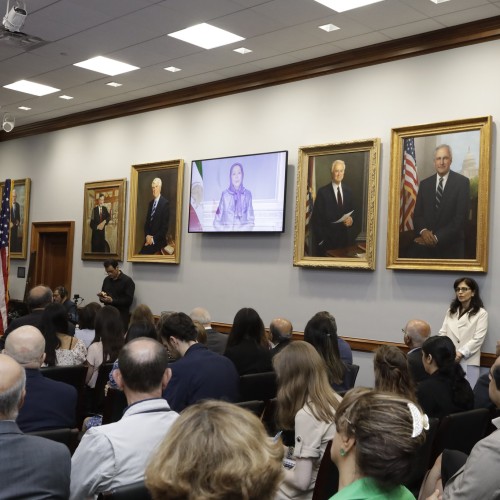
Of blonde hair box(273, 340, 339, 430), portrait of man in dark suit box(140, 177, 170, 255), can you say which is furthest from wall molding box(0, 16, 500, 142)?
A: blonde hair box(273, 340, 339, 430)

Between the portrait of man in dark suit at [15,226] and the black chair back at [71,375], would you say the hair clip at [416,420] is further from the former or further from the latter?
the portrait of man in dark suit at [15,226]

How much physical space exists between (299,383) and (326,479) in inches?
A: 25.4

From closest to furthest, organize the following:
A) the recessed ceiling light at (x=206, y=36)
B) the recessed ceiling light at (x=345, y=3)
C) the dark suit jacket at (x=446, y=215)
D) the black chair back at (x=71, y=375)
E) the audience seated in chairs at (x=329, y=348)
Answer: the black chair back at (x=71, y=375) → the audience seated in chairs at (x=329, y=348) → the recessed ceiling light at (x=345, y=3) → the dark suit jacket at (x=446, y=215) → the recessed ceiling light at (x=206, y=36)

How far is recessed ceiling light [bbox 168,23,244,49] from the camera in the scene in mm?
7859

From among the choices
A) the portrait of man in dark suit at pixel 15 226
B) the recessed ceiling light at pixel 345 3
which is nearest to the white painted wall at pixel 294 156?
the recessed ceiling light at pixel 345 3

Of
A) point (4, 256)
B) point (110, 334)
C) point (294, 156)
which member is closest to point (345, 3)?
point (294, 156)

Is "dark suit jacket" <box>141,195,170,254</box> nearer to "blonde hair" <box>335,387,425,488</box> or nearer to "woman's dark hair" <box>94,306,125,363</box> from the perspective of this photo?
"woman's dark hair" <box>94,306,125,363</box>

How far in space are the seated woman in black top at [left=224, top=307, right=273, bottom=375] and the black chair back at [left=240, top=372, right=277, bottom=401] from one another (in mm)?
444

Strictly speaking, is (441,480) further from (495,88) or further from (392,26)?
(392,26)

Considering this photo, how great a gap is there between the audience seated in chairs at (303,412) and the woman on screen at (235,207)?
18.7ft

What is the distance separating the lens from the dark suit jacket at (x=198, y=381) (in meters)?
4.27

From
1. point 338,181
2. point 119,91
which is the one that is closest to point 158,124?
point 119,91

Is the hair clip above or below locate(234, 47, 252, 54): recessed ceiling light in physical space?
below

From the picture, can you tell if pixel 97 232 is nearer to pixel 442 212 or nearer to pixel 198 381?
pixel 442 212
